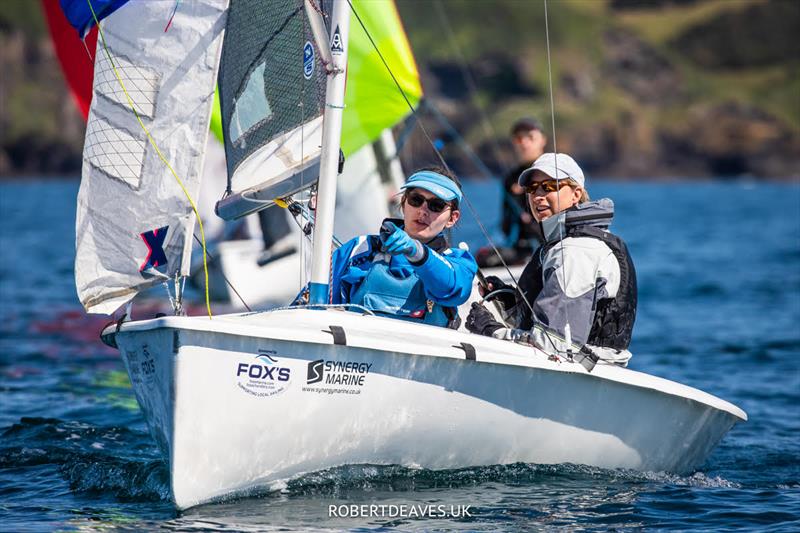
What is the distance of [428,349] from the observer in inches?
223

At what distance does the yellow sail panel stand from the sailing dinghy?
187 inches

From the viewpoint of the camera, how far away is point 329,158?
607 centimetres

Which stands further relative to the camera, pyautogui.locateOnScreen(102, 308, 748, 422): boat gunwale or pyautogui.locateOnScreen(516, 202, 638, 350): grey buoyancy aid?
pyautogui.locateOnScreen(516, 202, 638, 350): grey buoyancy aid

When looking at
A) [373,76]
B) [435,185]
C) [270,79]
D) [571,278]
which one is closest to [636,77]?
[373,76]

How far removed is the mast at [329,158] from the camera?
5.98 meters

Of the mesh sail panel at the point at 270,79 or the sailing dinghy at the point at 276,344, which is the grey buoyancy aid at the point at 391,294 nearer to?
the sailing dinghy at the point at 276,344

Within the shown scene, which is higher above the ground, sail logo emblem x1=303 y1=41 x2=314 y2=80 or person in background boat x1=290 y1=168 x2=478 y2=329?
sail logo emblem x1=303 y1=41 x2=314 y2=80

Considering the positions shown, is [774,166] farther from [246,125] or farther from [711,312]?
[246,125]

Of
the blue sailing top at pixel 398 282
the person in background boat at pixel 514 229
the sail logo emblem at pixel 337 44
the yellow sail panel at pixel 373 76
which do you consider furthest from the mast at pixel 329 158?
the yellow sail panel at pixel 373 76

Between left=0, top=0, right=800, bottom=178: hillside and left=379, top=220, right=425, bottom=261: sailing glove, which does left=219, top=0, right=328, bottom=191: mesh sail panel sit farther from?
left=0, top=0, right=800, bottom=178: hillside

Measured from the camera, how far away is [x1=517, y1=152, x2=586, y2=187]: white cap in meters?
6.12

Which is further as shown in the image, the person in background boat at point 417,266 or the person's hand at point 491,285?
the person's hand at point 491,285

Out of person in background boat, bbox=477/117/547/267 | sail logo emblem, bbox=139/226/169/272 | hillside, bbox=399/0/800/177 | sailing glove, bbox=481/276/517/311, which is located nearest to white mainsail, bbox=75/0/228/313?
sail logo emblem, bbox=139/226/169/272

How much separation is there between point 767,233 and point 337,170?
32027 mm
